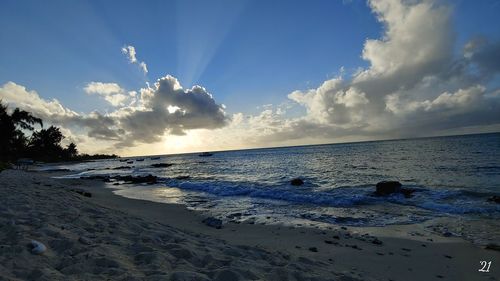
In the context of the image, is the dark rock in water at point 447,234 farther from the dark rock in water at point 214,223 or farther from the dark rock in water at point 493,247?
the dark rock in water at point 214,223

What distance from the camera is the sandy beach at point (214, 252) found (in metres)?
4.52

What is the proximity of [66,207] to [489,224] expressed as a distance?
15.3 meters

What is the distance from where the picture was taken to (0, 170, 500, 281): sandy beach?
4.52 meters

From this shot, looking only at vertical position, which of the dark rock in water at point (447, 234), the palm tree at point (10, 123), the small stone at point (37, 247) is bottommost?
the dark rock in water at point (447, 234)

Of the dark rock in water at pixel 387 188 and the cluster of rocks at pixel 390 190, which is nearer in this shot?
the cluster of rocks at pixel 390 190

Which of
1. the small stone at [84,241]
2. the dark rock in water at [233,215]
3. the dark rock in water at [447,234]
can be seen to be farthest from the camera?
the dark rock in water at [233,215]

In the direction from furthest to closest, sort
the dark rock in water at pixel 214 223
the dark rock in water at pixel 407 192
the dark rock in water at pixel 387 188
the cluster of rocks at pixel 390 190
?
the dark rock in water at pixel 387 188 → the cluster of rocks at pixel 390 190 → the dark rock in water at pixel 407 192 → the dark rock in water at pixel 214 223

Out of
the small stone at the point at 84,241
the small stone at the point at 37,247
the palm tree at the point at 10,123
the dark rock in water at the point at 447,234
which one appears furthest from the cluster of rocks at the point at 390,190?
the palm tree at the point at 10,123

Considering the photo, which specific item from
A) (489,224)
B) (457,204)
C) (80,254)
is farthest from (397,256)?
(457,204)

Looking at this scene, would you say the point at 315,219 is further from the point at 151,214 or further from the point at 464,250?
the point at 151,214

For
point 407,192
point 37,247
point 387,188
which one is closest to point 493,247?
point 407,192

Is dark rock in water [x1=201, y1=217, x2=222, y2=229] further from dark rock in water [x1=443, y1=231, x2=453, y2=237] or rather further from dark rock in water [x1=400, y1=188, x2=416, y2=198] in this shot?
dark rock in water [x1=400, y1=188, x2=416, y2=198]

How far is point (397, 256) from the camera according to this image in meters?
7.43

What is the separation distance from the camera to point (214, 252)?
6129 mm
